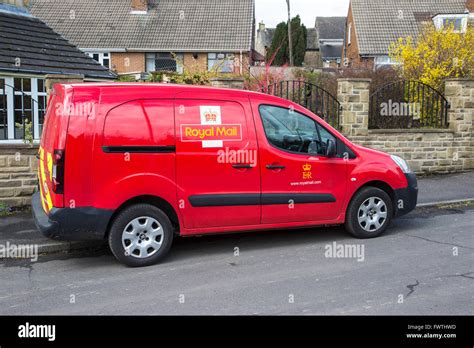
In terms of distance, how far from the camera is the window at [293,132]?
6.79 metres

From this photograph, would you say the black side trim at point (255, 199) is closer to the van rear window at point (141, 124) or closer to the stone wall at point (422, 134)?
the van rear window at point (141, 124)

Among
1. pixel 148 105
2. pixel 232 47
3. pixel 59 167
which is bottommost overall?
pixel 59 167

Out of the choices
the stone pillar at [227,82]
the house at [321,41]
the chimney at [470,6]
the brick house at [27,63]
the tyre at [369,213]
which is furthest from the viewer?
the house at [321,41]

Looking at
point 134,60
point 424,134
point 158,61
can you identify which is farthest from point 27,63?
point 134,60

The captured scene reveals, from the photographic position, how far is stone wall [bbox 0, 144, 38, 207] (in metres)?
8.83

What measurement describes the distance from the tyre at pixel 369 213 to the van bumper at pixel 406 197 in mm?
174

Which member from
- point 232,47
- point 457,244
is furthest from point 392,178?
point 232,47

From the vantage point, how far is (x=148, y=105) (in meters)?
6.16

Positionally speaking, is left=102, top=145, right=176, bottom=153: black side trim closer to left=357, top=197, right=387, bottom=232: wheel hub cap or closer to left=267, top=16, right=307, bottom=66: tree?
left=357, top=197, right=387, bottom=232: wheel hub cap

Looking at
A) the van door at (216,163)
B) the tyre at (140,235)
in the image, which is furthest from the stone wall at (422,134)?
the tyre at (140,235)

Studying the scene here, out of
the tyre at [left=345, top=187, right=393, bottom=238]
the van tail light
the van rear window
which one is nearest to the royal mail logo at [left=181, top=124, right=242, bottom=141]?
the van rear window
